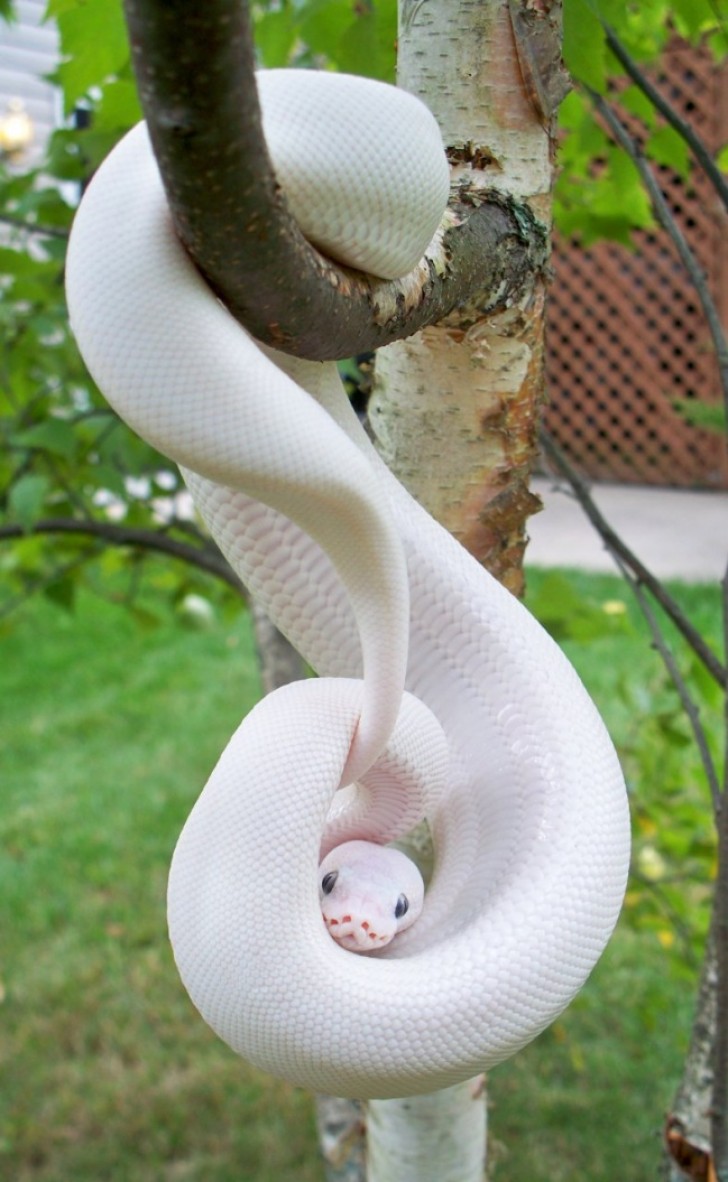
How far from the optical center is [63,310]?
6.16 feet

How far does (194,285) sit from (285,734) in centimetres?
26

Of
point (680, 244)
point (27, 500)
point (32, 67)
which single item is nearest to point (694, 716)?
point (680, 244)

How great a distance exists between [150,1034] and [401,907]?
2047 mm

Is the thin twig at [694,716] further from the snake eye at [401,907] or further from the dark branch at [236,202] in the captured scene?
the dark branch at [236,202]

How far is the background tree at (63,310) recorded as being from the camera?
102 centimetres

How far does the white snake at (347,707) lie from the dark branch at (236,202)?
22 millimetres

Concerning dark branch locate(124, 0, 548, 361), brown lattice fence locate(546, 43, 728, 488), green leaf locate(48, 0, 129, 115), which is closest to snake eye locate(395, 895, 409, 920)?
dark branch locate(124, 0, 548, 361)

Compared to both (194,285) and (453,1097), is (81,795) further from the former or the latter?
(194,285)

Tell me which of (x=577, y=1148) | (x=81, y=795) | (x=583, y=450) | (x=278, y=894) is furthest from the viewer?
(x=583, y=450)

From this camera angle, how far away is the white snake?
541 mm

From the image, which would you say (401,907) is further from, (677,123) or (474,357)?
(677,123)

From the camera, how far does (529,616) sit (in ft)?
2.70

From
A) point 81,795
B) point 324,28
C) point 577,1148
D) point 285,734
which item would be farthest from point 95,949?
point 285,734

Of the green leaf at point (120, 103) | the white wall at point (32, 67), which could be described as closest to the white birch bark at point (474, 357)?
the green leaf at point (120, 103)
